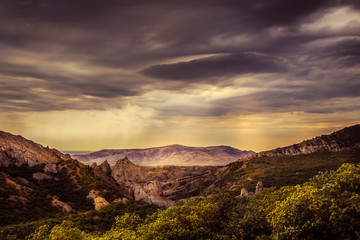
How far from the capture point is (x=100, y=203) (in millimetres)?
137250

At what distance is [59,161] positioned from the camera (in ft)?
647

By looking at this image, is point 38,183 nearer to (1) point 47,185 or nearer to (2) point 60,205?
(1) point 47,185

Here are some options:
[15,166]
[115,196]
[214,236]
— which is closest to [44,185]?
[15,166]

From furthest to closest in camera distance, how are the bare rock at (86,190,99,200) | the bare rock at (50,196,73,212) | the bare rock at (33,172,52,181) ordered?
the bare rock at (33,172,52,181)
the bare rock at (86,190,99,200)
the bare rock at (50,196,73,212)

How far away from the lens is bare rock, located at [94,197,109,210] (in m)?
134

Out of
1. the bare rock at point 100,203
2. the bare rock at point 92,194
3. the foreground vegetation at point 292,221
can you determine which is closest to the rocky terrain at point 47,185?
the bare rock at point 100,203

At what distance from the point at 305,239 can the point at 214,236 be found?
14.4m

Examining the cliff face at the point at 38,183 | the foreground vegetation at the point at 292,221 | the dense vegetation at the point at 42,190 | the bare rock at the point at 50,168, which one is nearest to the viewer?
the foreground vegetation at the point at 292,221

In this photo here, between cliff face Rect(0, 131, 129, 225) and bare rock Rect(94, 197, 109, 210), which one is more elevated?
cliff face Rect(0, 131, 129, 225)

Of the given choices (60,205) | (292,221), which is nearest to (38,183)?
(60,205)

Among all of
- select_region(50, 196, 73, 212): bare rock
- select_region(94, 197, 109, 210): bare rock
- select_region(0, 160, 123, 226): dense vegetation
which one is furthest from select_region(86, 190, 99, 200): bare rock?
select_region(50, 196, 73, 212): bare rock

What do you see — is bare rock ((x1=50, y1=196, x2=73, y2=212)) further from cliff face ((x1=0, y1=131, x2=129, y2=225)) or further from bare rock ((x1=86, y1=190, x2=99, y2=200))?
bare rock ((x1=86, y1=190, x2=99, y2=200))

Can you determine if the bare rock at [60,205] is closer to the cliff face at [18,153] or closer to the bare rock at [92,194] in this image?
the bare rock at [92,194]

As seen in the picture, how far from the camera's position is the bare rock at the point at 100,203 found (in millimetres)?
134200
